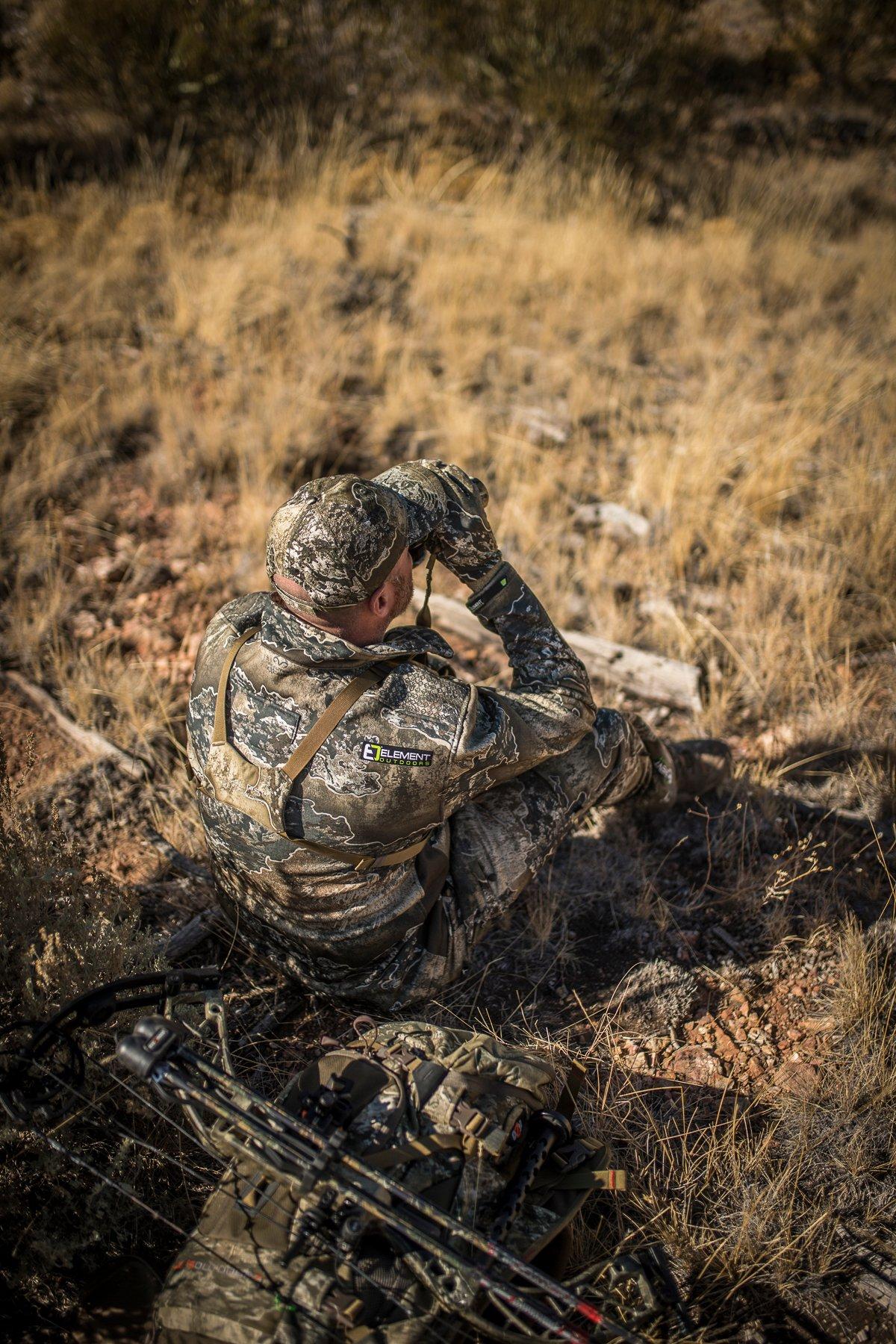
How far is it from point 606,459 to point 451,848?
315cm

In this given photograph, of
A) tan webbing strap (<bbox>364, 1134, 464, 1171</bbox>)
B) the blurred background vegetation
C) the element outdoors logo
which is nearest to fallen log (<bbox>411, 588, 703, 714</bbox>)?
the element outdoors logo

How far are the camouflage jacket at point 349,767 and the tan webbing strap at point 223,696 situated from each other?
0.6 inches

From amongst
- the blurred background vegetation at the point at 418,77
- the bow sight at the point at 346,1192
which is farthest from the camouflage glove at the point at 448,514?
the blurred background vegetation at the point at 418,77

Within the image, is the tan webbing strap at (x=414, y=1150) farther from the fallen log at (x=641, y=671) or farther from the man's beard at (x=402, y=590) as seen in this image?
the fallen log at (x=641, y=671)

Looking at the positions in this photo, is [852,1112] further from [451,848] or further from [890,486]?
Result: [890,486]

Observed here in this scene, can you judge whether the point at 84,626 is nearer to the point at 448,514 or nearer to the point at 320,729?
the point at 448,514

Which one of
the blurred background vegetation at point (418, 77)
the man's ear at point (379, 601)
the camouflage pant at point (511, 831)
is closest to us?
the man's ear at point (379, 601)

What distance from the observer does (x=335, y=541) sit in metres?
1.85

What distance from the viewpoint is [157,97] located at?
688 cm

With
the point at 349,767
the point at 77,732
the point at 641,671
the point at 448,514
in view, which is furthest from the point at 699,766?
the point at 77,732

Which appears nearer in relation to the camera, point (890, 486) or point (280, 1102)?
point (280, 1102)

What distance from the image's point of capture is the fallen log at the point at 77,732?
3.12 metres

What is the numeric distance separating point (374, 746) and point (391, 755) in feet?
0.15

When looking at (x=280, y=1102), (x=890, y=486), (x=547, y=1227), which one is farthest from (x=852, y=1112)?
(x=890, y=486)
